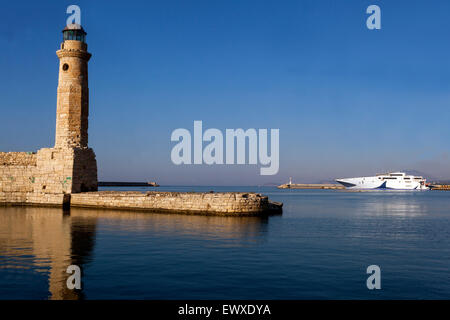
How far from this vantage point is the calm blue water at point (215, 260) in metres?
8.12

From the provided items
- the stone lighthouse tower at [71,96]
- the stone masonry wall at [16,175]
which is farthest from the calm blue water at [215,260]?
the stone masonry wall at [16,175]

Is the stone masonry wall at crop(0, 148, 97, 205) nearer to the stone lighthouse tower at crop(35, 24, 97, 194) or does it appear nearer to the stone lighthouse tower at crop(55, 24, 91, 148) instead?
the stone lighthouse tower at crop(35, 24, 97, 194)

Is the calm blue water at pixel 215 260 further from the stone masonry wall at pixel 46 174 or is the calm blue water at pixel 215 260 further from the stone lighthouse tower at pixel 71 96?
the stone lighthouse tower at pixel 71 96

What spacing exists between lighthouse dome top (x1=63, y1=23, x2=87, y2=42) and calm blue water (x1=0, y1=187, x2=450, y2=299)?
1355 cm

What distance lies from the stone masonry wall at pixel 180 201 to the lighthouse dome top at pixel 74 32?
10.6 meters

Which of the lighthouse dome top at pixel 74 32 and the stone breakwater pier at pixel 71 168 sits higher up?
the lighthouse dome top at pixel 74 32

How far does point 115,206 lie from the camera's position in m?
25.3

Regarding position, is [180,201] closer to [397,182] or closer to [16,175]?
[16,175]

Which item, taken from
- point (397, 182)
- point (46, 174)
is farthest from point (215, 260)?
point (397, 182)

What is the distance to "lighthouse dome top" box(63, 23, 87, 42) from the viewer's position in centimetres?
2683

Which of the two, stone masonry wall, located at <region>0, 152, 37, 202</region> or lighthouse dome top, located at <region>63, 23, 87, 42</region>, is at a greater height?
lighthouse dome top, located at <region>63, 23, 87, 42</region>

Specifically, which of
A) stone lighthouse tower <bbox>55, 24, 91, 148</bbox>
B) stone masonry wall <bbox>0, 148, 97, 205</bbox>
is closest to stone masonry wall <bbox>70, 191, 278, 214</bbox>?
stone masonry wall <bbox>0, 148, 97, 205</bbox>

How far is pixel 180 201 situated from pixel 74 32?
1375 cm

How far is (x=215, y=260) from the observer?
36.2 ft
